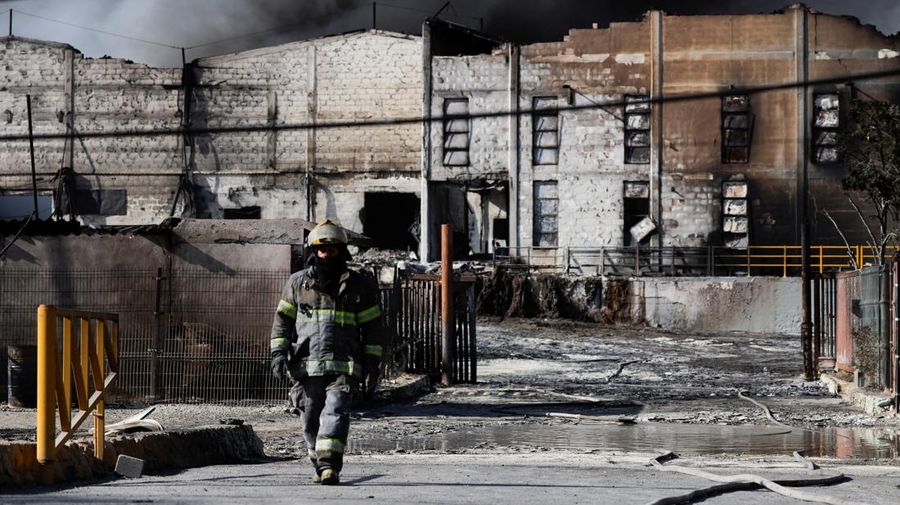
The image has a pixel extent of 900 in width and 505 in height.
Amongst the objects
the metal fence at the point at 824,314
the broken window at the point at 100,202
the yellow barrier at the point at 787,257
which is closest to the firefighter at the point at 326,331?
the metal fence at the point at 824,314

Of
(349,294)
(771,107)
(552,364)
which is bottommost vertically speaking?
(552,364)

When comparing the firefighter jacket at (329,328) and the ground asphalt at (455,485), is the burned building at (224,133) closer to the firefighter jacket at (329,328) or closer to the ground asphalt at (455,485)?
the ground asphalt at (455,485)

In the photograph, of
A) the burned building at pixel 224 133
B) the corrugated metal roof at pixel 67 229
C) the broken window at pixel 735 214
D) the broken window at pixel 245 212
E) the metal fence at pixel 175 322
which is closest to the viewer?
the metal fence at pixel 175 322

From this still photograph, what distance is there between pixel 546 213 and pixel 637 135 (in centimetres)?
389

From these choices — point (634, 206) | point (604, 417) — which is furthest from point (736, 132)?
point (604, 417)

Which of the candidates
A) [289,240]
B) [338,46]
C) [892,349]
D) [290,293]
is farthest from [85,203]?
[290,293]

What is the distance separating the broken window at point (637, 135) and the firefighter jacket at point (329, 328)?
36338 millimetres

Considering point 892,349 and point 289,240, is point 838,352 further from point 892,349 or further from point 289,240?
point 289,240

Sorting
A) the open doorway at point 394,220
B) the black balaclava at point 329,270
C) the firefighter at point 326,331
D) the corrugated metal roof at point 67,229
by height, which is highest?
the open doorway at point 394,220

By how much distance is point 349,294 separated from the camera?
28.6 ft

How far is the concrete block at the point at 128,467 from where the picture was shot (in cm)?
888

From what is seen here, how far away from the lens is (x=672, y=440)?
42.0 feet

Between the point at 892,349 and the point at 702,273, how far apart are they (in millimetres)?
28532

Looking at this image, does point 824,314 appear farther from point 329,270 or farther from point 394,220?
point 394,220
